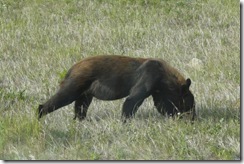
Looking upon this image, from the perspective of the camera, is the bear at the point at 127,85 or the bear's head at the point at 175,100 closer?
the bear at the point at 127,85

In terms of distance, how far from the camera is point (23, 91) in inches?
336

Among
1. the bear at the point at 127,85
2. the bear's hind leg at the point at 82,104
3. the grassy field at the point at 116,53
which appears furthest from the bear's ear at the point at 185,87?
the bear's hind leg at the point at 82,104

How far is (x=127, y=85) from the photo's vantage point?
297 inches

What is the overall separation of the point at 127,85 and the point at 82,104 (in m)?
0.74

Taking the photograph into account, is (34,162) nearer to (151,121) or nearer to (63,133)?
(63,133)

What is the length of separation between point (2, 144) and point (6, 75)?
3722 mm

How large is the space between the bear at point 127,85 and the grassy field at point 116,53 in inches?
7.7

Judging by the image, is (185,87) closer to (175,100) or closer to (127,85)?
(175,100)

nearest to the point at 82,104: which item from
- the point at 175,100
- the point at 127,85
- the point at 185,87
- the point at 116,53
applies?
the point at 127,85

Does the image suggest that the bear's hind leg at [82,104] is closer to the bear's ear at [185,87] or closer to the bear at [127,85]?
the bear at [127,85]

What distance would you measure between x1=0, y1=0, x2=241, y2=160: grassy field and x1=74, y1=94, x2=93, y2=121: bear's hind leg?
158mm

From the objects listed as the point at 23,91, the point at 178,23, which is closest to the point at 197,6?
the point at 178,23

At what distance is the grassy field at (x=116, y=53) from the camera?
620 centimetres

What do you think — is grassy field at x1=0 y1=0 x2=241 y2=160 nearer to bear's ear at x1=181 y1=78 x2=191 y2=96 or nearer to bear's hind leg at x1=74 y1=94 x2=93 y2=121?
bear's hind leg at x1=74 y1=94 x2=93 y2=121
